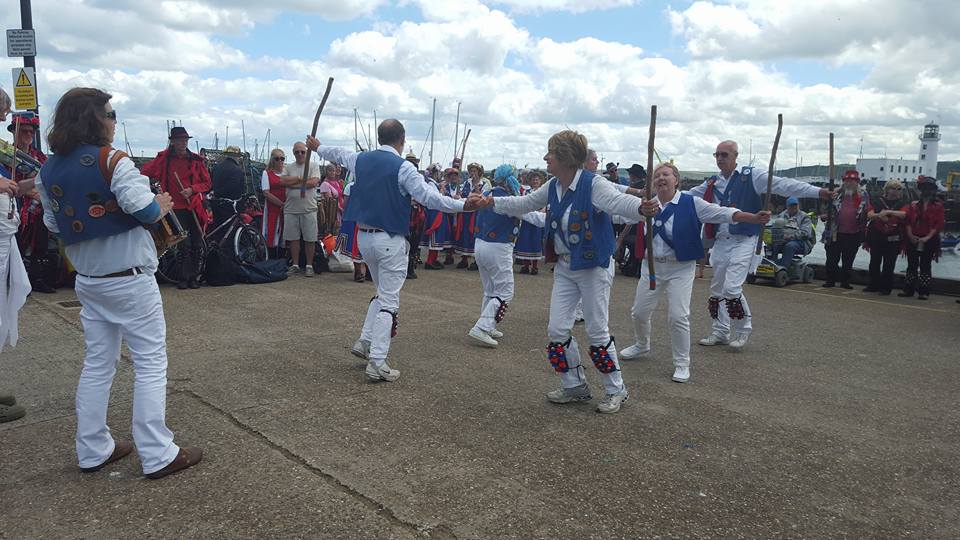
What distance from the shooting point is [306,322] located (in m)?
7.56

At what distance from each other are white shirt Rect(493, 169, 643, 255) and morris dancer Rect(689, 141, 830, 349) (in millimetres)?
2614

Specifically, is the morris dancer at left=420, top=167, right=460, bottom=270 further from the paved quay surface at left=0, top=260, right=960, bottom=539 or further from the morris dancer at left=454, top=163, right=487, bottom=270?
the paved quay surface at left=0, top=260, right=960, bottom=539

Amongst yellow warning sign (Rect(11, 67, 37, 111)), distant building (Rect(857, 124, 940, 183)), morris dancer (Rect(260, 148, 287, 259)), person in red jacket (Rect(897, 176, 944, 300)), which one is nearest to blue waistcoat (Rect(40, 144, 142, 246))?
morris dancer (Rect(260, 148, 287, 259))

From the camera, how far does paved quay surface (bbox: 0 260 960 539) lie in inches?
131

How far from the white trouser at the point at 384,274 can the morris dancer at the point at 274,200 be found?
5835 millimetres

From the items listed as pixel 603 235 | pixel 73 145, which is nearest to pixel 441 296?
pixel 603 235

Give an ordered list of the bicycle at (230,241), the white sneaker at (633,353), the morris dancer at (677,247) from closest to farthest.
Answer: the morris dancer at (677,247) < the white sneaker at (633,353) < the bicycle at (230,241)

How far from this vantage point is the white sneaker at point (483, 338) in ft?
22.3

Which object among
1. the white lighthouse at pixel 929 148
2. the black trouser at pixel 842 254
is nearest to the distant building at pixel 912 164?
the white lighthouse at pixel 929 148

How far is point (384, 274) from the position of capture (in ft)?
18.3

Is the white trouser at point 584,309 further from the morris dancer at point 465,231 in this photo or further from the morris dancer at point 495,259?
the morris dancer at point 465,231

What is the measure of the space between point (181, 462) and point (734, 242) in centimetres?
545

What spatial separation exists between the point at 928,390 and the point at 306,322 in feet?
18.9

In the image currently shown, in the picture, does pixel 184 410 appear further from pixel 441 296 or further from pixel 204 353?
pixel 441 296
